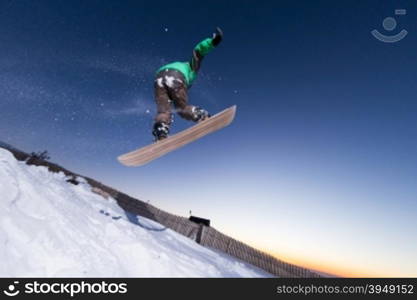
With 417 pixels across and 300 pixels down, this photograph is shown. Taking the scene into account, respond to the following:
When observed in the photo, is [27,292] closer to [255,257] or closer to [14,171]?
[14,171]

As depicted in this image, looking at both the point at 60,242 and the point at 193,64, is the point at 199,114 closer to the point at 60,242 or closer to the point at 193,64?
the point at 193,64

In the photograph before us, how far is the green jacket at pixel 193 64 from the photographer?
5.95 meters

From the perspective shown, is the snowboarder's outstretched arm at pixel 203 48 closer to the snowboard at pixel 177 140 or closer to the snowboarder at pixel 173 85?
the snowboarder at pixel 173 85

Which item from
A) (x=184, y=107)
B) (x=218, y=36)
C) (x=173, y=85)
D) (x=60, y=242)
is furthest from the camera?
(x=184, y=107)

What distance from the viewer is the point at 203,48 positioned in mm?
5984

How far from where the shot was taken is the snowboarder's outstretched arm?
580 centimetres

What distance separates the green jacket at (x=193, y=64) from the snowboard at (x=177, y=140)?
0.88 m

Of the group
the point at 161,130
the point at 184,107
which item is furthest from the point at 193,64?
the point at 161,130

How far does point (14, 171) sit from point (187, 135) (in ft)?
9.99

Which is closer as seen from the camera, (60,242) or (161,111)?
(60,242)

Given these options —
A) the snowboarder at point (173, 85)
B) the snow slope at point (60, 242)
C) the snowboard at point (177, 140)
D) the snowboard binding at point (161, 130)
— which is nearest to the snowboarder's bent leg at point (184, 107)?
the snowboarder at point (173, 85)

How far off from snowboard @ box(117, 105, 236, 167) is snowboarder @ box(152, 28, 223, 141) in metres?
0.20

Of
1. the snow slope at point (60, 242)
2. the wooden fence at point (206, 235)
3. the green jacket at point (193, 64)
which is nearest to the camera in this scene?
the snow slope at point (60, 242)

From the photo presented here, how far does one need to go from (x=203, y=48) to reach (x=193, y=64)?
0.40m
